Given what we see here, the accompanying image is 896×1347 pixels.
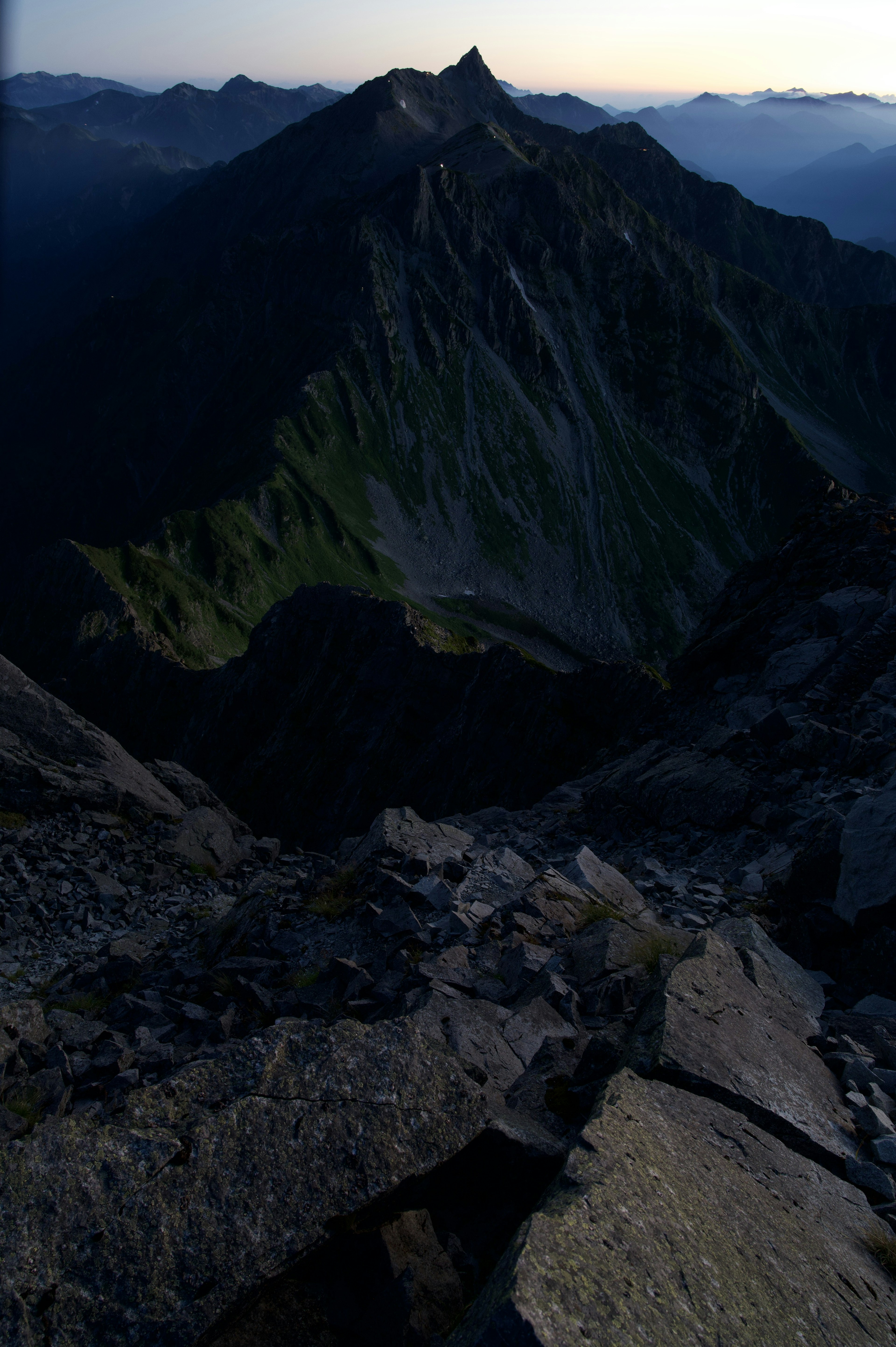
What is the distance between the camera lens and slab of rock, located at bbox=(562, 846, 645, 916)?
17.0 m

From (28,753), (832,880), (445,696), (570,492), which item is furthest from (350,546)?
(832,880)

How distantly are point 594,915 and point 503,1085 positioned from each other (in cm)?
590

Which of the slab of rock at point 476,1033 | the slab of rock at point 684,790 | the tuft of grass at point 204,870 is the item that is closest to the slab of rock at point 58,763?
the tuft of grass at point 204,870

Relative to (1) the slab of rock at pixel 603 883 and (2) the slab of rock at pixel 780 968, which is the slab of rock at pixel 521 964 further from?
(2) the slab of rock at pixel 780 968

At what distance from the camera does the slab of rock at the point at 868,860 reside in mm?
14328

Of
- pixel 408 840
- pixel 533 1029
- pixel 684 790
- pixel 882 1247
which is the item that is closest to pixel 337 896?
pixel 408 840

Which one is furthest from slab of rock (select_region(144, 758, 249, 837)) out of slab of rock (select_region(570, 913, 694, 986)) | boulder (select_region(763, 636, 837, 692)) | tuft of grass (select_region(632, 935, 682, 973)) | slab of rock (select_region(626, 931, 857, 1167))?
slab of rock (select_region(626, 931, 857, 1167))

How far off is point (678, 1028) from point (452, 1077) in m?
3.23

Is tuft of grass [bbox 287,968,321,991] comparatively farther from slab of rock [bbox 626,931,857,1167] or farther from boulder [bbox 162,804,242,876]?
boulder [bbox 162,804,242,876]

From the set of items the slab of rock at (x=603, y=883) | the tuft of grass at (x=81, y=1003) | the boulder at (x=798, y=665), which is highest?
the boulder at (x=798, y=665)

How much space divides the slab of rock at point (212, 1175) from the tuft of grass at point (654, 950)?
5302 mm

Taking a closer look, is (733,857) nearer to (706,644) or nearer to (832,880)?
(832,880)

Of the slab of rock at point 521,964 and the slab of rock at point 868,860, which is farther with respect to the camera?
the slab of rock at point 868,860

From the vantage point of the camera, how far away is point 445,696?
62781mm
